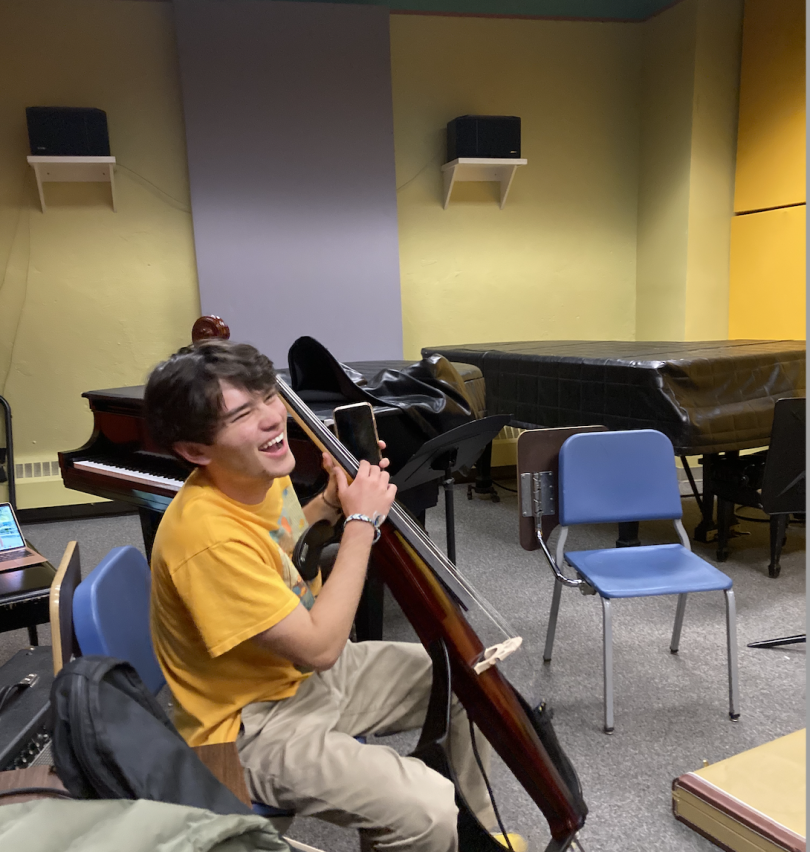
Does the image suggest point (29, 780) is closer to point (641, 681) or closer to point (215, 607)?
point (215, 607)

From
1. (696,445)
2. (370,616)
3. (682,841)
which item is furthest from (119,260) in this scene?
(682,841)

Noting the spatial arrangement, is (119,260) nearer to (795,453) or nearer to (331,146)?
(331,146)

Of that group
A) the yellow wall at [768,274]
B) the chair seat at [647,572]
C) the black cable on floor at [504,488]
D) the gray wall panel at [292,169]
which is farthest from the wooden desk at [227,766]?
the yellow wall at [768,274]

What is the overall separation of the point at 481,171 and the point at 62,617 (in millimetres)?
3908

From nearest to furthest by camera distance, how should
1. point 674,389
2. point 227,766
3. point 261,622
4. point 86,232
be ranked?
1. point 227,766
2. point 261,622
3. point 674,389
4. point 86,232

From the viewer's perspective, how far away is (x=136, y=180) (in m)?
3.84

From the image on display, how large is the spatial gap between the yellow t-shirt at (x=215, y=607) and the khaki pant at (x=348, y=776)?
0.13 ft

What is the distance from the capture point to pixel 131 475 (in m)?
2.23

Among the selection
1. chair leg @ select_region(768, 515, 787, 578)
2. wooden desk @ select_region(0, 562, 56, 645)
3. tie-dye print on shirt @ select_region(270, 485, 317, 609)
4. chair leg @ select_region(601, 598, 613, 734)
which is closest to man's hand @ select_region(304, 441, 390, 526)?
tie-dye print on shirt @ select_region(270, 485, 317, 609)

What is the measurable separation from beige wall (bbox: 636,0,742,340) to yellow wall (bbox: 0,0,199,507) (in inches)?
119

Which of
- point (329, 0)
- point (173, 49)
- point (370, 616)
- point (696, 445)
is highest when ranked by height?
point (329, 0)

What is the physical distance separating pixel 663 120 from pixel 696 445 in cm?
287

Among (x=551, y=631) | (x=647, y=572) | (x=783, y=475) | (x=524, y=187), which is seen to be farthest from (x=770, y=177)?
(x=551, y=631)

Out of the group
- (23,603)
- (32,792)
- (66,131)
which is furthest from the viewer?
(66,131)
